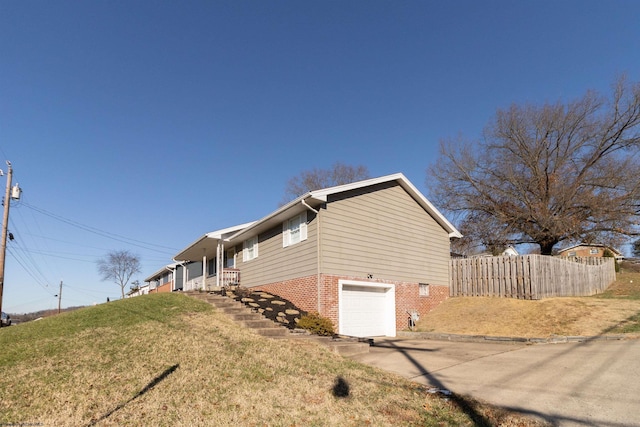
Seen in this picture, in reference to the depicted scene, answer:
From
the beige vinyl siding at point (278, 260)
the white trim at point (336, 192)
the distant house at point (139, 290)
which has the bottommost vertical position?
the distant house at point (139, 290)

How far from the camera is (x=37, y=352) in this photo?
8.57m

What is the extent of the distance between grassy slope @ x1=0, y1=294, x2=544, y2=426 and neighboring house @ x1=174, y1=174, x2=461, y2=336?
4218 millimetres

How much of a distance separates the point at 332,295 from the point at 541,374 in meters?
7.15

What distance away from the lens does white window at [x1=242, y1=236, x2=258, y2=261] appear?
18.7 m

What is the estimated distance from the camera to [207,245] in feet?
69.3

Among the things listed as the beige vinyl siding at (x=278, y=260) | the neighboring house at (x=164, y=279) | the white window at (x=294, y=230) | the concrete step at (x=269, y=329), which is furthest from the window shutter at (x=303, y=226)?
the neighboring house at (x=164, y=279)

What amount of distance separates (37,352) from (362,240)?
10279 millimetres

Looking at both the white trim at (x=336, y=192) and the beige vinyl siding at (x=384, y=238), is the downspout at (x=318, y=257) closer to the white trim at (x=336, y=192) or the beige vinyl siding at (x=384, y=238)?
the beige vinyl siding at (x=384, y=238)

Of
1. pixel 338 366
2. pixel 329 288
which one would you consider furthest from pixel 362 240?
pixel 338 366

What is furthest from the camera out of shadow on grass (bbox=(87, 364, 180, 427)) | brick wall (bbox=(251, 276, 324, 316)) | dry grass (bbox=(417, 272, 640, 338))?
brick wall (bbox=(251, 276, 324, 316))

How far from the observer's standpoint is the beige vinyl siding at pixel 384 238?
564 inches

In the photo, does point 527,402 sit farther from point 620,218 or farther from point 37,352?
point 620,218

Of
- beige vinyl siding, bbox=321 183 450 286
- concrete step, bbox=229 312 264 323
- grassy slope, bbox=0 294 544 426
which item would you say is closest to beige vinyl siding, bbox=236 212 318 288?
beige vinyl siding, bbox=321 183 450 286

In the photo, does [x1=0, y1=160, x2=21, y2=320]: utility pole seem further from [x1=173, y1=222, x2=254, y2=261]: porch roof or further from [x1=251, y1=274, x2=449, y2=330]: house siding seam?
[x1=251, y1=274, x2=449, y2=330]: house siding seam
